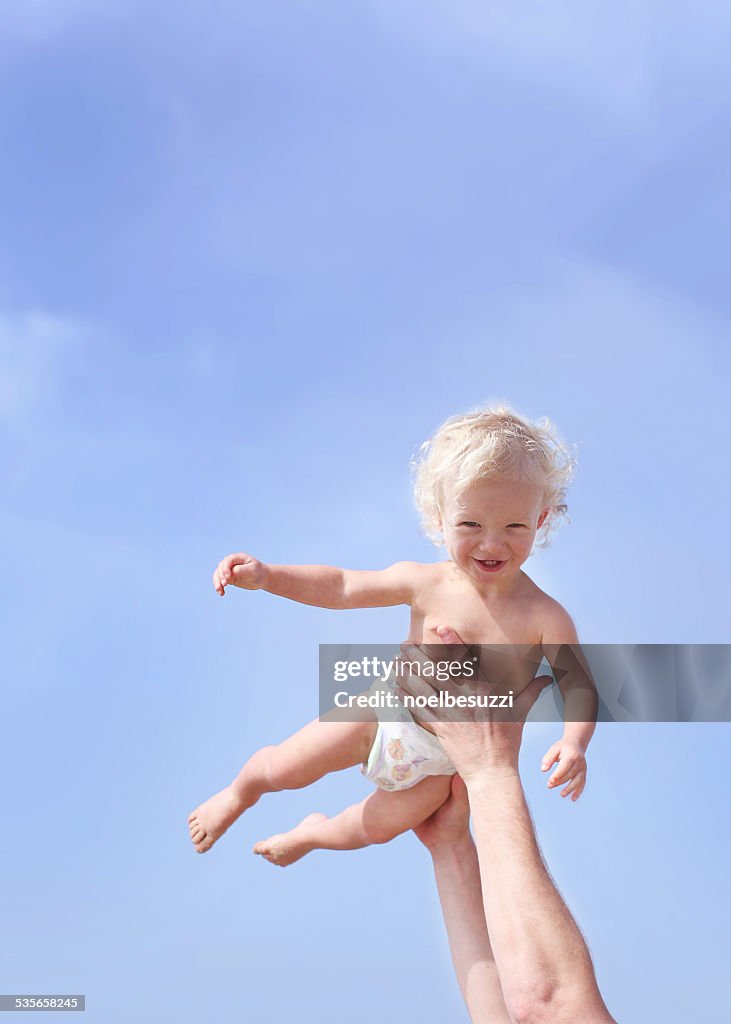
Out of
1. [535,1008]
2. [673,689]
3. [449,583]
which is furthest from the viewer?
[673,689]

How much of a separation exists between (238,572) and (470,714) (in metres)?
1.03

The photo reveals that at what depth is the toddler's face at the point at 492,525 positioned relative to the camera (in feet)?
12.8

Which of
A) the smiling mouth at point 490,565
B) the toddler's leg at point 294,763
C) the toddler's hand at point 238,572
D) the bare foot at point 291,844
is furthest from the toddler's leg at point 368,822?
the toddler's hand at point 238,572

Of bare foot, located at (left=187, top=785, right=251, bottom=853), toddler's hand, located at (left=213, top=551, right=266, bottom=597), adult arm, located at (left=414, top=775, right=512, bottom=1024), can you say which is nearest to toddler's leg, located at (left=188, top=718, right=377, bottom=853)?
bare foot, located at (left=187, top=785, right=251, bottom=853)

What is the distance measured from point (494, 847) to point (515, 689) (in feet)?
3.65

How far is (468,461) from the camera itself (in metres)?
3.89

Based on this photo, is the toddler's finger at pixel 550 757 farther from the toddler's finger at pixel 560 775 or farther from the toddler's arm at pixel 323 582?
the toddler's arm at pixel 323 582

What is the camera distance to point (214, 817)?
4.43m

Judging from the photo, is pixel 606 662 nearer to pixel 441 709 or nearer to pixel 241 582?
pixel 441 709

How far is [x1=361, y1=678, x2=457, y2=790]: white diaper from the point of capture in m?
3.74

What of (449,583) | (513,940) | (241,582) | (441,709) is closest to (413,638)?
(449,583)

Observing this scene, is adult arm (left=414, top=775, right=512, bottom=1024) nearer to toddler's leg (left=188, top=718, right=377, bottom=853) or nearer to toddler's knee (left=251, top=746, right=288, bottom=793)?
toddler's leg (left=188, top=718, right=377, bottom=853)

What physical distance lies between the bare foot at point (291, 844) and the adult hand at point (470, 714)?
43.8 inches

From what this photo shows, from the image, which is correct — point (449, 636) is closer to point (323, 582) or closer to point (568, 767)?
point (323, 582)
